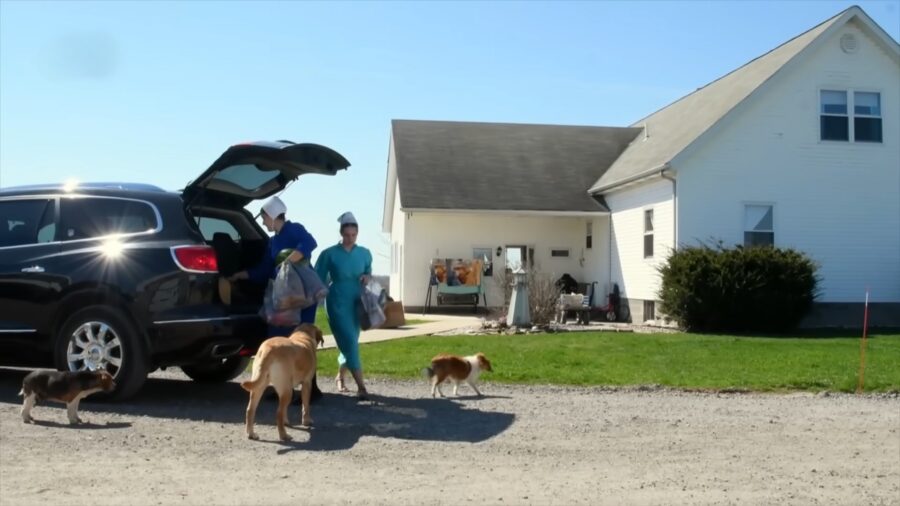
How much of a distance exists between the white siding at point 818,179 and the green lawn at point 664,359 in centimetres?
407

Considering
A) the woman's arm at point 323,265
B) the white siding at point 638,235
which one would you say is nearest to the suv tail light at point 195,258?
the woman's arm at point 323,265

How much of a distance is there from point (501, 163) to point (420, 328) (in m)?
9.13

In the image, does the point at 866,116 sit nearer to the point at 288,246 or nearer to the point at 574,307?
the point at 574,307

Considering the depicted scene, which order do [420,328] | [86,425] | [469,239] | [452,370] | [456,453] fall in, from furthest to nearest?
[469,239] < [420,328] < [452,370] < [86,425] < [456,453]

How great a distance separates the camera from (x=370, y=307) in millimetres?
9031

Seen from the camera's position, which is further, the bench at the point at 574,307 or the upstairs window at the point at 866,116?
the upstairs window at the point at 866,116

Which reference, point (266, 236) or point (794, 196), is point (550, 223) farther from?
point (266, 236)

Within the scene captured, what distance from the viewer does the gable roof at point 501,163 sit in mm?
25719

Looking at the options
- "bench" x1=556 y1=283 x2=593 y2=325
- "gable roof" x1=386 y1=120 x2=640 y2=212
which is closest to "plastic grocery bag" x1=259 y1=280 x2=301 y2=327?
"bench" x1=556 y1=283 x2=593 y2=325

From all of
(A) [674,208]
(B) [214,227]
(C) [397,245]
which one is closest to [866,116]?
(A) [674,208]

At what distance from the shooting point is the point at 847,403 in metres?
9.70

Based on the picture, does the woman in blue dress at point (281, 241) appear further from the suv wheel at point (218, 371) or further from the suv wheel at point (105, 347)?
the suv wheel at point (218, 371)

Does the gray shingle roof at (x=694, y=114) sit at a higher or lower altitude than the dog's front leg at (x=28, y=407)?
higher

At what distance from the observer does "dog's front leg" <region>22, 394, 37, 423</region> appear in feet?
24.5
